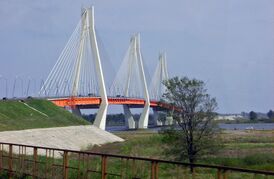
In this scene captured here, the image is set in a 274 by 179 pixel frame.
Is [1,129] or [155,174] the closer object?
[155,174]

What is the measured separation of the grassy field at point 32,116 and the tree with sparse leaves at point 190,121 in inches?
794

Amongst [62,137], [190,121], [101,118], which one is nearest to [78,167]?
[190,121]

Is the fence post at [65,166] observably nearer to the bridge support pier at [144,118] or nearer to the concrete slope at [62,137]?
the concrete slope at [62,137]

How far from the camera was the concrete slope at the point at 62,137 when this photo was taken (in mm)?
46800

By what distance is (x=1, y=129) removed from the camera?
50812 mm

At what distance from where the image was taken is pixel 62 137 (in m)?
54.3

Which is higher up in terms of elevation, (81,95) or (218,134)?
(81,95)

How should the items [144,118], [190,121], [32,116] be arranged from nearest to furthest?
[190,121], [32,116], [144,118]

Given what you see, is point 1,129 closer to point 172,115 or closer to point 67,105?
point 172,115

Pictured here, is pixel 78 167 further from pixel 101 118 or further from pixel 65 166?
pixel 101 118

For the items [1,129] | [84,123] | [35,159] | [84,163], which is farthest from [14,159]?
[84,123]

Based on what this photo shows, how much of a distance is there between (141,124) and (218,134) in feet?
221

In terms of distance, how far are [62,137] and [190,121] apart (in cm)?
2111

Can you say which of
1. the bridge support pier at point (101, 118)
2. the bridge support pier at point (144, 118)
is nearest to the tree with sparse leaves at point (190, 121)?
the bridge support pier at point (101, 118)
